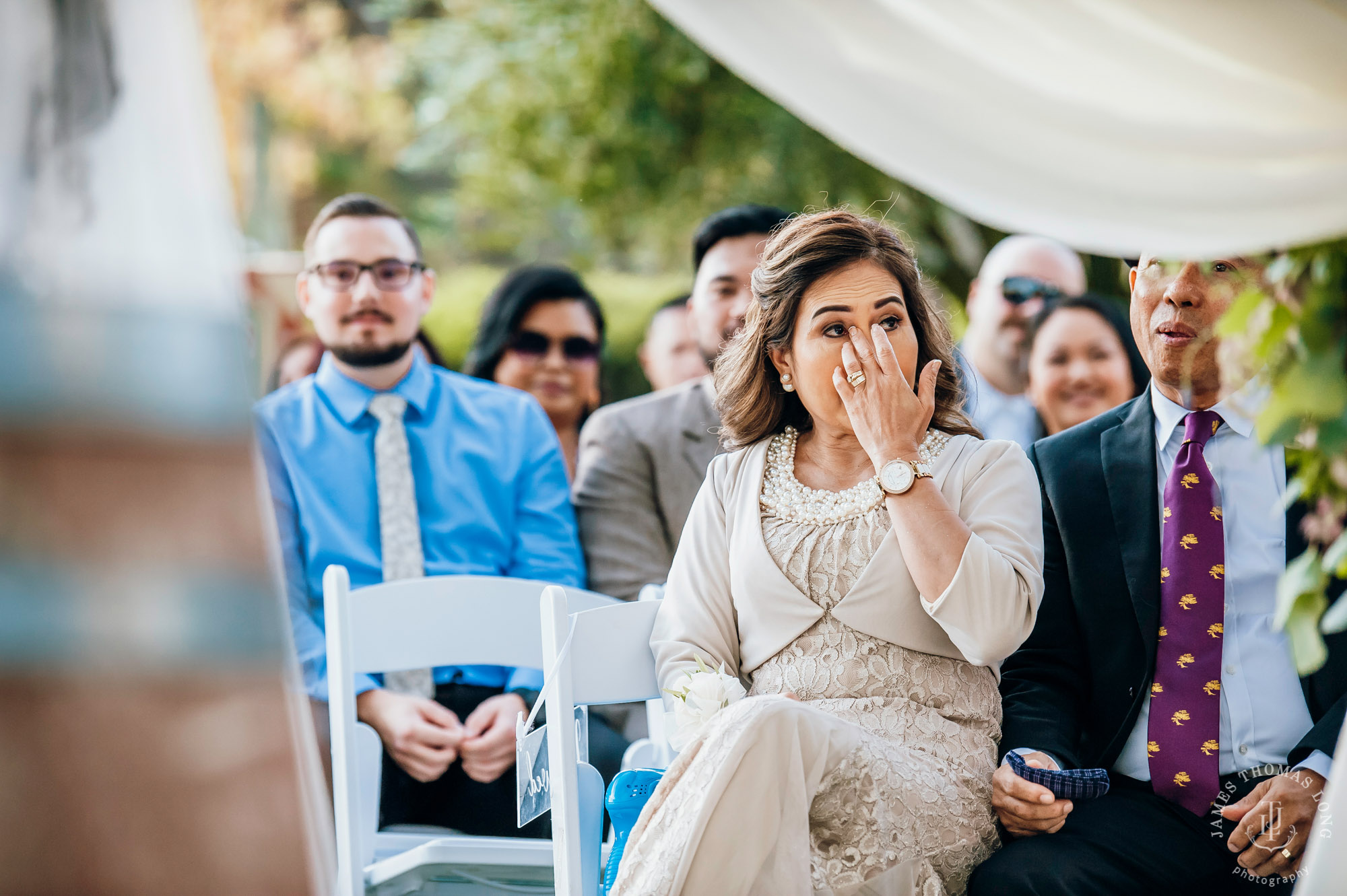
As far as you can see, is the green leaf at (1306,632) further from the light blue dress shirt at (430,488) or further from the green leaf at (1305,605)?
the light blue dress shirt at (430,488)

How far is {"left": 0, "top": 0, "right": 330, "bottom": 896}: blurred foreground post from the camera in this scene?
1.76 meters

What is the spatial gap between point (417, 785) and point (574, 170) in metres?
7.24

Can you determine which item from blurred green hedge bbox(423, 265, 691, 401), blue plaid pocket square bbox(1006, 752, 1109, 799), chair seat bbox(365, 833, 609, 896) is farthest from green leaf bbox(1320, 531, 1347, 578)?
blurred green hedge bbox(423, 265, 691, 401)

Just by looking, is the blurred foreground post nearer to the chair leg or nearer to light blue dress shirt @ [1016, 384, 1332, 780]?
the chair leg

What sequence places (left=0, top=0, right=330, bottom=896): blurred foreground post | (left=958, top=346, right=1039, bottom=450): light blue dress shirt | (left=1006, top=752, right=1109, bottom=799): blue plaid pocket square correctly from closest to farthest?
(left=0, top=0, right=330, bottom=896): blurred foreground post < (left=1006, top=752, right=1109, bottom=799): blue plaid pocket square < (left=958, top=346, right=1039, bottom=450): light blue dress shirt

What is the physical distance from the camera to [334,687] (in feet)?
9.24

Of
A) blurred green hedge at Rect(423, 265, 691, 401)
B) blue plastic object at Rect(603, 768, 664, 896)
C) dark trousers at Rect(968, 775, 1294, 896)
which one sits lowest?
dark trousers at Rect(968, 775, 1294, 896)

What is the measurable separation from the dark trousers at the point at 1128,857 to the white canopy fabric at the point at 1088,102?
1.10m

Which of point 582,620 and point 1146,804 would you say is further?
point 582,620

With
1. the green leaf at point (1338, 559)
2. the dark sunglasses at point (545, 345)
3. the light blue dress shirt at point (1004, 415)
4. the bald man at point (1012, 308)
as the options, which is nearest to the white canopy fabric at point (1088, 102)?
the green leaf at point (1338, 559)

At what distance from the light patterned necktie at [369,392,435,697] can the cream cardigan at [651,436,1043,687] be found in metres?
1.14

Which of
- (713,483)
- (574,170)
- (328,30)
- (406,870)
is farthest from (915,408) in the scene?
(328,30)

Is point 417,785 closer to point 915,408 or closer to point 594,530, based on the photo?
point 594,530

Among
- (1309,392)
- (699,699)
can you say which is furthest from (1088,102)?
Answer: (699,699)
